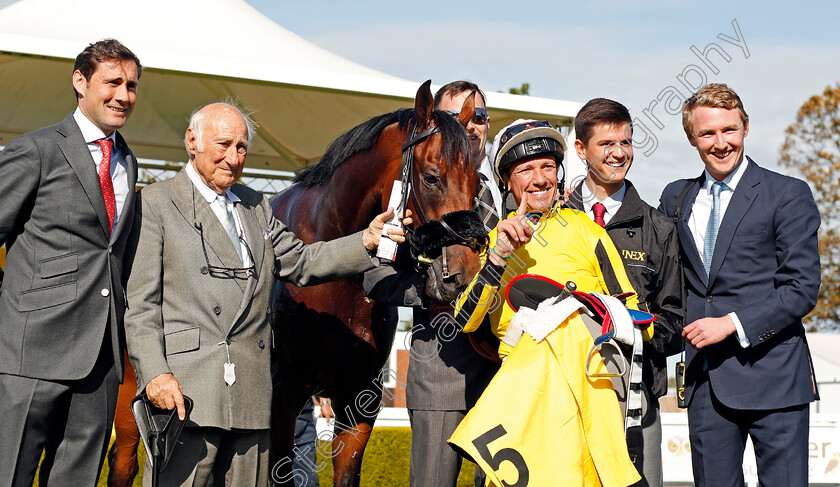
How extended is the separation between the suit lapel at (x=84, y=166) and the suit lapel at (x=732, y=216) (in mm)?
2278

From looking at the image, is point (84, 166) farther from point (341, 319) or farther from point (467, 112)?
point (467, 112)

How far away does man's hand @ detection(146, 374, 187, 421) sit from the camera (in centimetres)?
245

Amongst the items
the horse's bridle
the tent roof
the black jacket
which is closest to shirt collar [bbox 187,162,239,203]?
the horse's bridle

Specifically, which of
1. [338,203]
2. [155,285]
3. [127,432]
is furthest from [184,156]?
[155,285]

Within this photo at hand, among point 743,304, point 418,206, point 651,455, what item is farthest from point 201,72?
point 651,455

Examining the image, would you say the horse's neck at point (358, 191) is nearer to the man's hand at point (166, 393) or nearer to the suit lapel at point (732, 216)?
the man's hand at point (166, 393)

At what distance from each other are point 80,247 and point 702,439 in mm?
2412

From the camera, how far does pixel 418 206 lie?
3025 mm

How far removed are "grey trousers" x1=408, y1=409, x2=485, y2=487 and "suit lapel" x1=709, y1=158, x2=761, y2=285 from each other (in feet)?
3.81

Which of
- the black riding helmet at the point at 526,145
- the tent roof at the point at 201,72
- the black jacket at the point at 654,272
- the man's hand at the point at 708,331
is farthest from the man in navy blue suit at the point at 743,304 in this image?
the tent roof at the point at 201,72

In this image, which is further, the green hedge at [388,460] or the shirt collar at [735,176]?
the green hedge at [388,460]

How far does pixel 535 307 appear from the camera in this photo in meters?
2.71

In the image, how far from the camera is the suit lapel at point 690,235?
314 centimetres

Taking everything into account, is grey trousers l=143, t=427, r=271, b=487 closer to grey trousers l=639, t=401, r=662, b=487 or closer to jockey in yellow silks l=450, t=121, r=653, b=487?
jockey in yellow silks l=450, t=121, r=653, b=487
